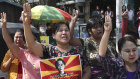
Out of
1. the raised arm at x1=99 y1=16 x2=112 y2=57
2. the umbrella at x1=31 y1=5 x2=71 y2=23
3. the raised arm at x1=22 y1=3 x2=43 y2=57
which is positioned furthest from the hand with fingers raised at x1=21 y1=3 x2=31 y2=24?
the umbrella at x1=31 y1=5 x2=71 y2=23

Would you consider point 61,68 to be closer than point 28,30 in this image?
No

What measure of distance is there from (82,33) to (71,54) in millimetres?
5303

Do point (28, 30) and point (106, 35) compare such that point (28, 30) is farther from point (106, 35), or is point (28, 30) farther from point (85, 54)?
point (106, 35)

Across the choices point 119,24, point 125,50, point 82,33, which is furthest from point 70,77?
point 82,33

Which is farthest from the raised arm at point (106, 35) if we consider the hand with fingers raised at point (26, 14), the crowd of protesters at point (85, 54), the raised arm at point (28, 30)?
the hand with fingers raised at point (26, 14)

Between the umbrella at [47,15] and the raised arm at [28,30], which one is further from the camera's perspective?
the umbrella at [47,15]

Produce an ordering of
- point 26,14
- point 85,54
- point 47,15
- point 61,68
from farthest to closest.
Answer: point 47,15, point 85,54, point 61,68, point 26,14

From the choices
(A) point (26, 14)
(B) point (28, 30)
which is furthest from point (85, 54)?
(A) point (26, 14)

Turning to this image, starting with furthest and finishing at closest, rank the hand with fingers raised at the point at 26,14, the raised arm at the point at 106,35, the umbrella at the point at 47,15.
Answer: the umbrella at the point at 47,15
the raised arm at the point at 106,35
the hand with fingers raised at the point at 26,14

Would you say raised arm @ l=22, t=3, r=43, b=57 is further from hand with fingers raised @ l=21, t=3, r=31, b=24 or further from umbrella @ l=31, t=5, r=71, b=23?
umbrella @ l=31, t=5, r=71, b=23

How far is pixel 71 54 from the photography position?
2262 mm

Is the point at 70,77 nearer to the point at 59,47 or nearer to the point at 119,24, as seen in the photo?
the point at 59,47

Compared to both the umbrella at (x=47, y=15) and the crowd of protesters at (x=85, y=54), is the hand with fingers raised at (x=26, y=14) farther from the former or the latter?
the umbrella at (x=47, y=15)

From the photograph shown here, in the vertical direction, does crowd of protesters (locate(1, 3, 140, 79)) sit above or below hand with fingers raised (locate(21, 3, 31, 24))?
below
